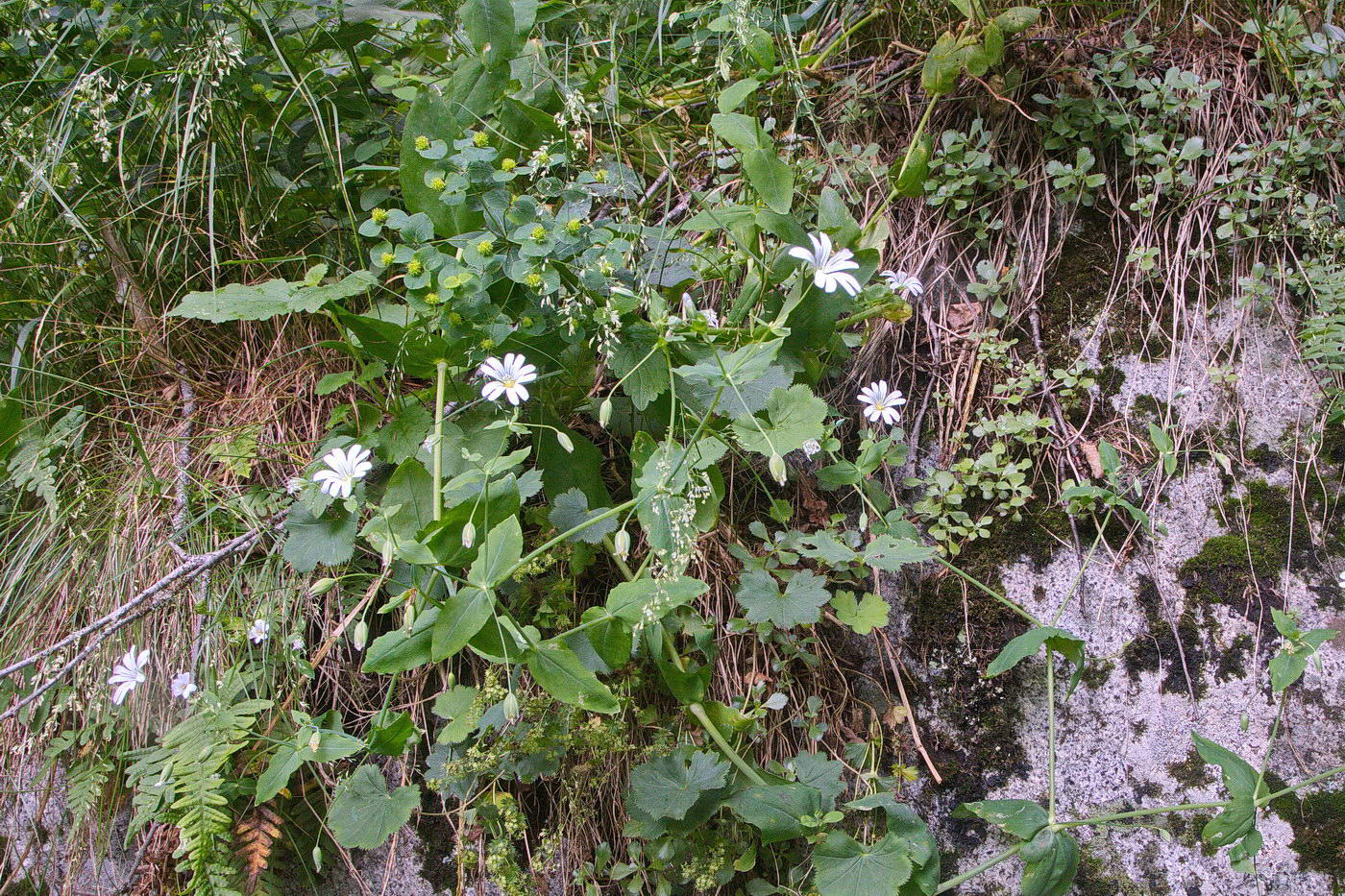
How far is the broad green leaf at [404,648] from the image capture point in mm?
1294

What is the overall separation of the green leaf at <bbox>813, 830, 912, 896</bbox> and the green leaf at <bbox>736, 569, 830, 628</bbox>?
13.8 inches

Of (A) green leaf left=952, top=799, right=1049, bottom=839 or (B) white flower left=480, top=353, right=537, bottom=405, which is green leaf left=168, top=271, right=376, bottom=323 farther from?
(A) green leaf left=952, top=799, right=1049, bottom=839

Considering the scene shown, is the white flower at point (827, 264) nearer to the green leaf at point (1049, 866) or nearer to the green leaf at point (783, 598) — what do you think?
the green leaf at point (783, 598)

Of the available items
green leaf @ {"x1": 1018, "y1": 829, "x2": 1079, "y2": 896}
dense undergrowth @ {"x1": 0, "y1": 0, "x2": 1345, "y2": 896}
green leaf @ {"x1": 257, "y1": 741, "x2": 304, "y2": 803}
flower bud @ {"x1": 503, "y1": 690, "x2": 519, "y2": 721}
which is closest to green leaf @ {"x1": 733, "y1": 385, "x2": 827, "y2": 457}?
dense undergrowth @ {"x1": 0, "y1": 0, "x2": 1345, "y2": 896}

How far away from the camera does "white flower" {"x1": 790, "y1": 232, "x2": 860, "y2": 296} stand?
54.9 inches

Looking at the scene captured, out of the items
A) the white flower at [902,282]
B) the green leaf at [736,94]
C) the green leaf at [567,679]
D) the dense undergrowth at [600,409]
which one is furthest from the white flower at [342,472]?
the white flower at [902,282]

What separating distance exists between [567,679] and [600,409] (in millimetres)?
435

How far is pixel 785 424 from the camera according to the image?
141 centimetres

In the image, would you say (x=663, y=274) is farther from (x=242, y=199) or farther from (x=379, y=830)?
(x=379, y=830)

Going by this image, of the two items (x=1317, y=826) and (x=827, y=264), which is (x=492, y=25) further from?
(x=1317, y=826)

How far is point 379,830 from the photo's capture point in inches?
55.8

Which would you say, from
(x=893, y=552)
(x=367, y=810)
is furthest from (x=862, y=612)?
(x=367, y=810)

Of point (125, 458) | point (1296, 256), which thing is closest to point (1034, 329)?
point (1296, 256)

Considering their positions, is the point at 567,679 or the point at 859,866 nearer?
the point at 567,679
